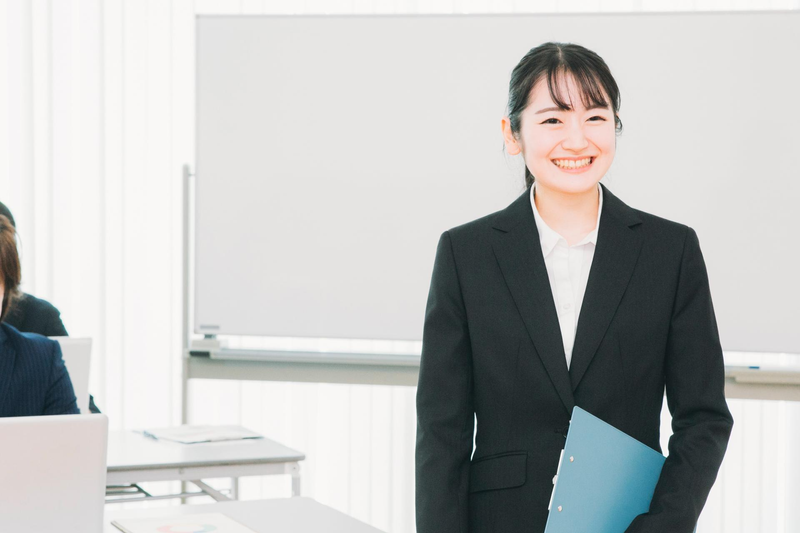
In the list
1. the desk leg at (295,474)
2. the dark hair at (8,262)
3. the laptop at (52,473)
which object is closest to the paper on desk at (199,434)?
the desk leg at (295,474)

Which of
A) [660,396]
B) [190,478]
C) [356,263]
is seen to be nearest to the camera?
[660,396]

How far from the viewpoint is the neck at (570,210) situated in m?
1.23

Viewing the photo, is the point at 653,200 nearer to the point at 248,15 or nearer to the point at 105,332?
the point at 248,15

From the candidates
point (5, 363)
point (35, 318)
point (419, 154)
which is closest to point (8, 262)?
point (5, 363)

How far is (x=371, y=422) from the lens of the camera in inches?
147

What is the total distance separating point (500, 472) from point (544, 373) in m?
0.15

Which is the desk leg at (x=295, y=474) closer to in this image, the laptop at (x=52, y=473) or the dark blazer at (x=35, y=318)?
the dark blazer at (x=35, y=318)

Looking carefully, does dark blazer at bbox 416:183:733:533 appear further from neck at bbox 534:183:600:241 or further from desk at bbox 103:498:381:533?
desk at bbox 103:498:381:533

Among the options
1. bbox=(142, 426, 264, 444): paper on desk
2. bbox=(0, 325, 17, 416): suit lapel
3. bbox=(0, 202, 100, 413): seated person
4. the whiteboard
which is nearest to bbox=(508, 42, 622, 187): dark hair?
bbox=(0, 325, 17, 416): suit lapel

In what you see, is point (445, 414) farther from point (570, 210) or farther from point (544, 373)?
point (570, 210)

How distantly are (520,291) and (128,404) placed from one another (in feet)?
10.3

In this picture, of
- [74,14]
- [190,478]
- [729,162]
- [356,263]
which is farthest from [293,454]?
[74,14]

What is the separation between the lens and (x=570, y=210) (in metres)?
1.24

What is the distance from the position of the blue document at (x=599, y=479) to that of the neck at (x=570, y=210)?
32cm
